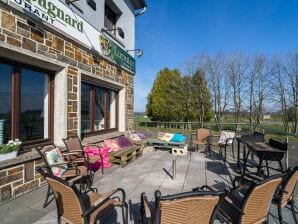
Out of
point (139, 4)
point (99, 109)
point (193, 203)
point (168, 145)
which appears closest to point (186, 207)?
point (193, 203)

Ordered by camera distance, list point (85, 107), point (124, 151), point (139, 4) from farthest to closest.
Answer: point (139, 4) → point (85, 107) → point (124, 151)

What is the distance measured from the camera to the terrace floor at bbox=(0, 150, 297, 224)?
264cm

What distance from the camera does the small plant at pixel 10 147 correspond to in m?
2.98

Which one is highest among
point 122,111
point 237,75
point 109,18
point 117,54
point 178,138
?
point 237,75

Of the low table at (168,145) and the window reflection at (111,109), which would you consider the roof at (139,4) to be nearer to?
the window reflection at (111,109)

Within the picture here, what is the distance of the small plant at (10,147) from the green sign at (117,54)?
11.0ft

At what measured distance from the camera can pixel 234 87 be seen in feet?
60.7

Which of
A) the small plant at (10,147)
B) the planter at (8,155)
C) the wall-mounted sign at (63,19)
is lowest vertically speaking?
the planter at (8,155)

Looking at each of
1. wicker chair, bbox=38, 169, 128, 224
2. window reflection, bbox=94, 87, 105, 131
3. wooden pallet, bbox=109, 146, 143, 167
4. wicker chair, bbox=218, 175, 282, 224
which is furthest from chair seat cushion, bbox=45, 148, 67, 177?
window reflection, bbox=94, 87, 105, 131

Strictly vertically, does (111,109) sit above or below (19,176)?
above

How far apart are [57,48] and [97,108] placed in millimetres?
2365

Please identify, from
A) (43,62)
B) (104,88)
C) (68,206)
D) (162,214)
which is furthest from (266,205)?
(104,88)

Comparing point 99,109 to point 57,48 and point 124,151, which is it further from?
point 57,48

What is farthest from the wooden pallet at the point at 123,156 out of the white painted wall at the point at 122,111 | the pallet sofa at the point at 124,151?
the white painted wall at the point at 122,111
